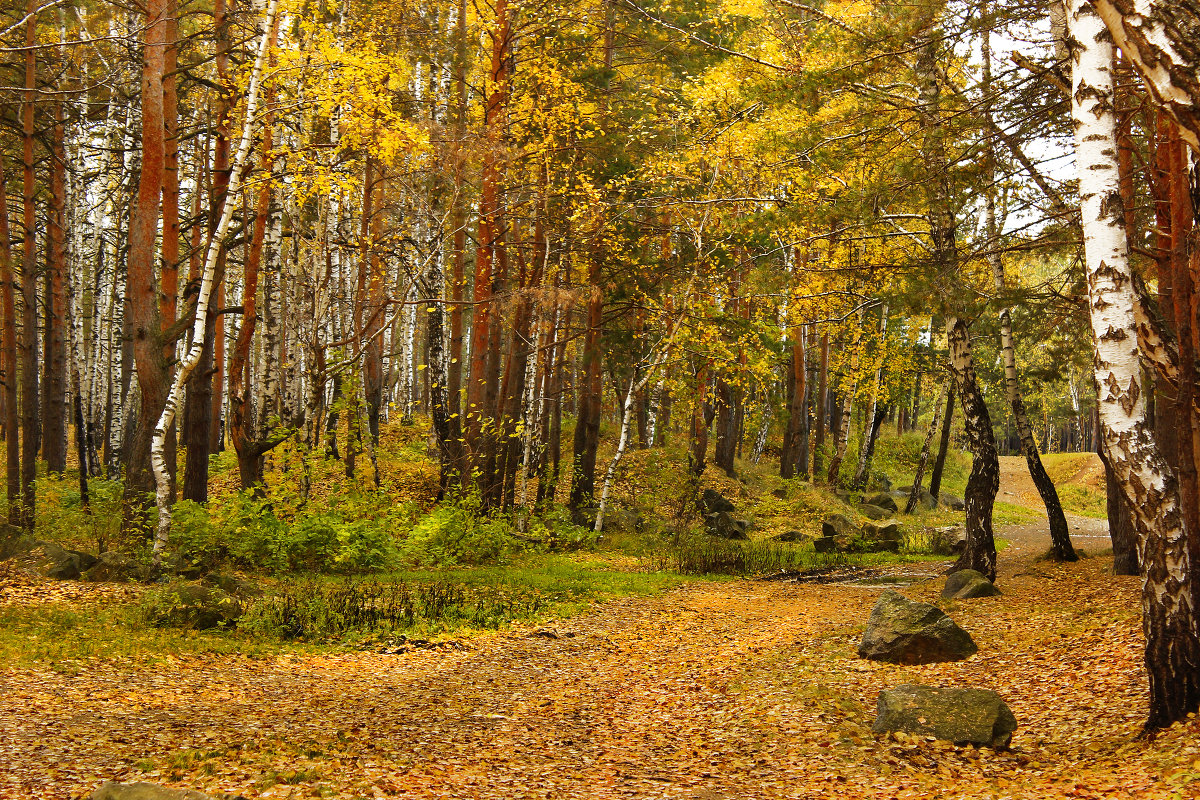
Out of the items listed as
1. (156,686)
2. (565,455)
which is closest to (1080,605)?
(156,686)

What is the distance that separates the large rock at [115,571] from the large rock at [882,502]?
20816 mm

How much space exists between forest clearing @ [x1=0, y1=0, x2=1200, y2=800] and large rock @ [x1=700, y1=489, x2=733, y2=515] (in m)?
0.08

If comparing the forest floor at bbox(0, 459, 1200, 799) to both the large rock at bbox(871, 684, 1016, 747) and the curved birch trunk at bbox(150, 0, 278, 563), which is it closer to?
the large rock at bbox(871, 684, 1016, 747)

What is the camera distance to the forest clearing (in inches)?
198

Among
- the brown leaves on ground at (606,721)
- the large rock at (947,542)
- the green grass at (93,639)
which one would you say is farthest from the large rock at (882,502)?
the green grass at (93,639)

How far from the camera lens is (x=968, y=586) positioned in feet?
34.5

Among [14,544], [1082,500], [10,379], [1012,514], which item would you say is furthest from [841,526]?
[1082,500]

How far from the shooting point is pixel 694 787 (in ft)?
16.6

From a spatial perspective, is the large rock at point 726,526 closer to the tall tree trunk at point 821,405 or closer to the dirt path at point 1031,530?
the dirt path at point 1031,530

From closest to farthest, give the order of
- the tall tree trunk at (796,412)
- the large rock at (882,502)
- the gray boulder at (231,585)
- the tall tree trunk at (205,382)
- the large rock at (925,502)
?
1. the gray boulder at (231,585)
2. the tall tree trunk at (205,382)
3. the tall tree trunk at (796,412)
4. the large rock at (882,502)
5. the large rock at (925,502)

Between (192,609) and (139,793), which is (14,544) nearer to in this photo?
(192,609)

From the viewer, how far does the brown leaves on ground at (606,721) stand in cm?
476

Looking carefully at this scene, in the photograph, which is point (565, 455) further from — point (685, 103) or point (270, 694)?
point (270, 694)

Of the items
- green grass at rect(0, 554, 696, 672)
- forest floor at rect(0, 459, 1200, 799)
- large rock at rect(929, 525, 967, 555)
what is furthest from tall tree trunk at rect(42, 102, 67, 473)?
large rock at rect(929, 525, 967, 555)
